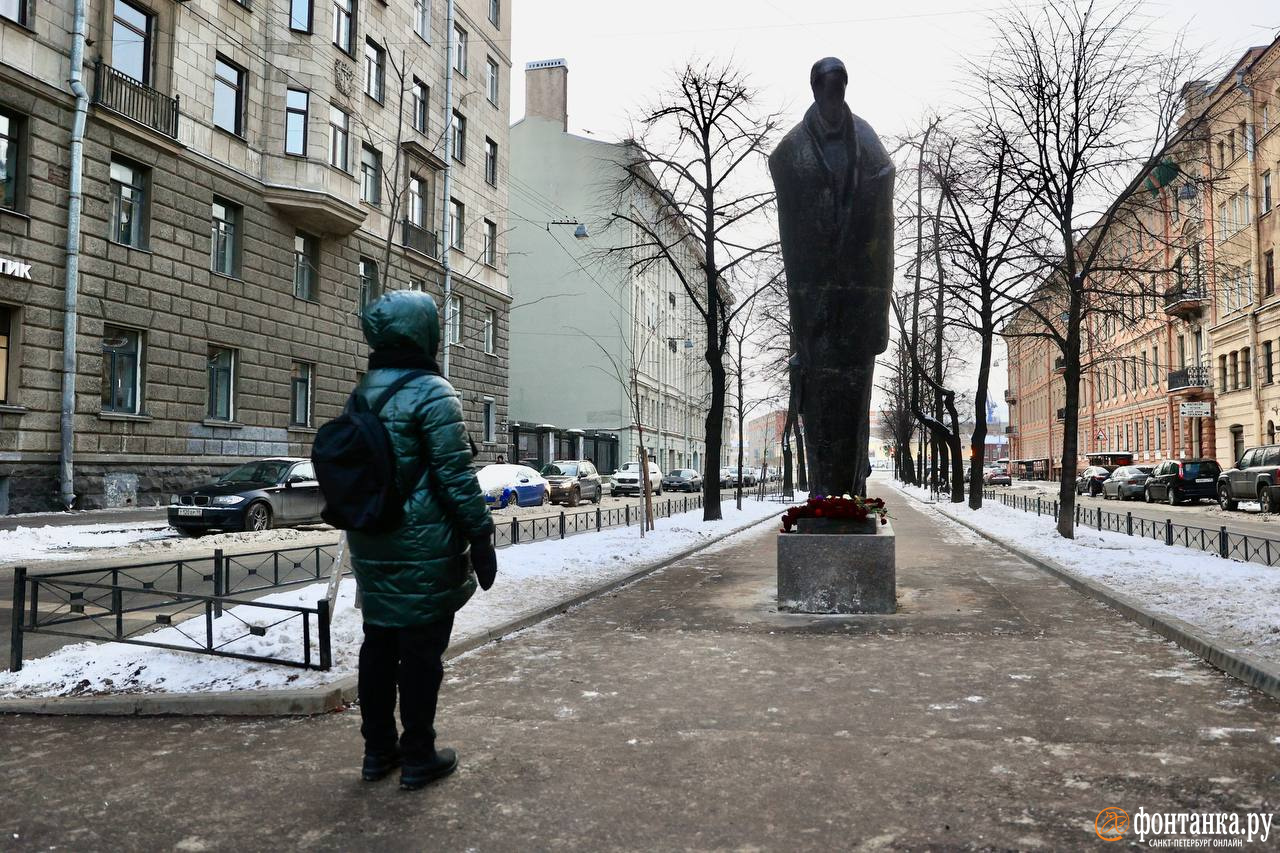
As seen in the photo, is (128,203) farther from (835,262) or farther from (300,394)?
(835,262)

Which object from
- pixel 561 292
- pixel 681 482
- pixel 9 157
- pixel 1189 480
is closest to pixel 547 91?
pixel 561 292

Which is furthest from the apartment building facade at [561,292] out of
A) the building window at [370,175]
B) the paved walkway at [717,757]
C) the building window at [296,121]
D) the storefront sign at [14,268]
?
the paved walkway at [717,757]

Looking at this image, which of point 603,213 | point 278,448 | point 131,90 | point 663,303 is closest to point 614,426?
point 603,213

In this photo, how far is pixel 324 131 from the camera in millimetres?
23938

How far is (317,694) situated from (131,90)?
18.8 m

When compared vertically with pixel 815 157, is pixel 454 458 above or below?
below

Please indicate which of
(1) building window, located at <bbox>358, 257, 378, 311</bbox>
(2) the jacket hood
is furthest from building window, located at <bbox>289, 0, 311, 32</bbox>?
(2) the jacket hood

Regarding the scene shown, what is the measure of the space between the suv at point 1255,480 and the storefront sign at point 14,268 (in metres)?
29.4

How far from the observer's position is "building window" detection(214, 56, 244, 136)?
22.1 m

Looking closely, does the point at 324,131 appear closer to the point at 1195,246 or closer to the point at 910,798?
the point at 1195,246

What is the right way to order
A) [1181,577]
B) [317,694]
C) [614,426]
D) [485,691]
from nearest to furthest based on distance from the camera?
1. [317,694]
2. [485,691]
3. [1181,577]
4. [614,426]

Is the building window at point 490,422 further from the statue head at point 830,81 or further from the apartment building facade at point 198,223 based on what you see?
the statue head at point 830,81

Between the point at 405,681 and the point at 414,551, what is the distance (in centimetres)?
55

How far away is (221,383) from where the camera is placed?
22.4m
